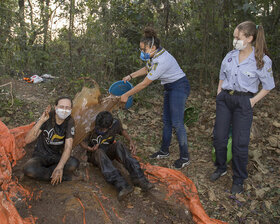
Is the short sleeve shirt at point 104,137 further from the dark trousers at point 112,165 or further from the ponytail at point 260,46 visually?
the ponytail at point 260,46

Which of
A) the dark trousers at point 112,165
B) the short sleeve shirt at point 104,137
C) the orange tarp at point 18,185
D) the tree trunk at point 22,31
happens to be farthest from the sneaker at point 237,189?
the tree trunk at point 22,31

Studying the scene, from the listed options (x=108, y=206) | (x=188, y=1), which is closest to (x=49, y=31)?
(x=188, y=1)

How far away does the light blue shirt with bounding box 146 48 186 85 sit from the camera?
3289 millimetres

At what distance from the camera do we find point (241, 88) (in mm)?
2936

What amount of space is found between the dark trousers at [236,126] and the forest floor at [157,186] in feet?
1.26

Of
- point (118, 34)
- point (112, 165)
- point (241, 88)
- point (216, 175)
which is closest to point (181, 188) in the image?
point (216, 175)

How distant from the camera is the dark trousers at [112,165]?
9.84 ft

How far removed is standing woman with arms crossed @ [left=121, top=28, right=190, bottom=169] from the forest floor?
0.60 meters

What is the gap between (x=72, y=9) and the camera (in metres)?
5.29

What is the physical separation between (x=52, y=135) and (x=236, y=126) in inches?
81.0

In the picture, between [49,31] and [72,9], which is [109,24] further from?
[49,31]

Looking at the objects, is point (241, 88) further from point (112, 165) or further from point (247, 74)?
point (112, 165)

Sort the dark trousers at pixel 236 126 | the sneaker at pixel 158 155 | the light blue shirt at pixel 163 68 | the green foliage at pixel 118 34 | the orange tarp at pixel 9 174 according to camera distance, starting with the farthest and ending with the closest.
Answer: the green foliage at pixel 118 34, the sneaker at pixel 158 155, the light blue shirt at pixel 163 68, the dark trousers at pixel 236 126, the orange tarp at pixel 9 174

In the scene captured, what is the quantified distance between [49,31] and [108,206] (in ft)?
17.0
